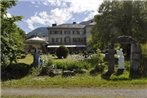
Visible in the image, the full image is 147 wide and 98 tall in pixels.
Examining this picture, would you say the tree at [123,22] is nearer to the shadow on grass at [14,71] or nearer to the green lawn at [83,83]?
the shadow on grass at [14,71]

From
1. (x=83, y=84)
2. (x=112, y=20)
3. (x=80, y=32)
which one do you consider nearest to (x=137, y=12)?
(x=112, y=20)

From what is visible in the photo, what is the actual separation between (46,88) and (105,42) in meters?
36.2

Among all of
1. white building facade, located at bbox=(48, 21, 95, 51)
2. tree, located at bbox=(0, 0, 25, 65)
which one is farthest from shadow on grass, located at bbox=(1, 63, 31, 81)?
white building facade, located at bbox=(48, 21, 95, 51)

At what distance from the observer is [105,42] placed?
188 feet

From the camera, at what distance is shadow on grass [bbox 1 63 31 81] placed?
2854 cm

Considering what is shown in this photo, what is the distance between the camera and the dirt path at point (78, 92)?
1888 centimetres

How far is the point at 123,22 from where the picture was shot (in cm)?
5709

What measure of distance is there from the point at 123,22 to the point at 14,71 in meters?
30.4

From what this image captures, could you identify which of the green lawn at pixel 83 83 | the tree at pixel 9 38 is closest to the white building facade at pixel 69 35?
the tree at pixel 9 38

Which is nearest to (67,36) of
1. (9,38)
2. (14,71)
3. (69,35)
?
(69,35)

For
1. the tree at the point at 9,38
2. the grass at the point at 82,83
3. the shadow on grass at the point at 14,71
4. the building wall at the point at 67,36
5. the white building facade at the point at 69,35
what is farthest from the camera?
the building wall at the point at 67,36

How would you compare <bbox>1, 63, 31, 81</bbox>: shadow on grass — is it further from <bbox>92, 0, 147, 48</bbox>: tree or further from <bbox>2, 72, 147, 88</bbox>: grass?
<bbox>92, 0, 147, 48</bbox>: tree

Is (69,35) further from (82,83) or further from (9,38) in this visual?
(82,83)

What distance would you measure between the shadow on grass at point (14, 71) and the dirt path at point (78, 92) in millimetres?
6643
